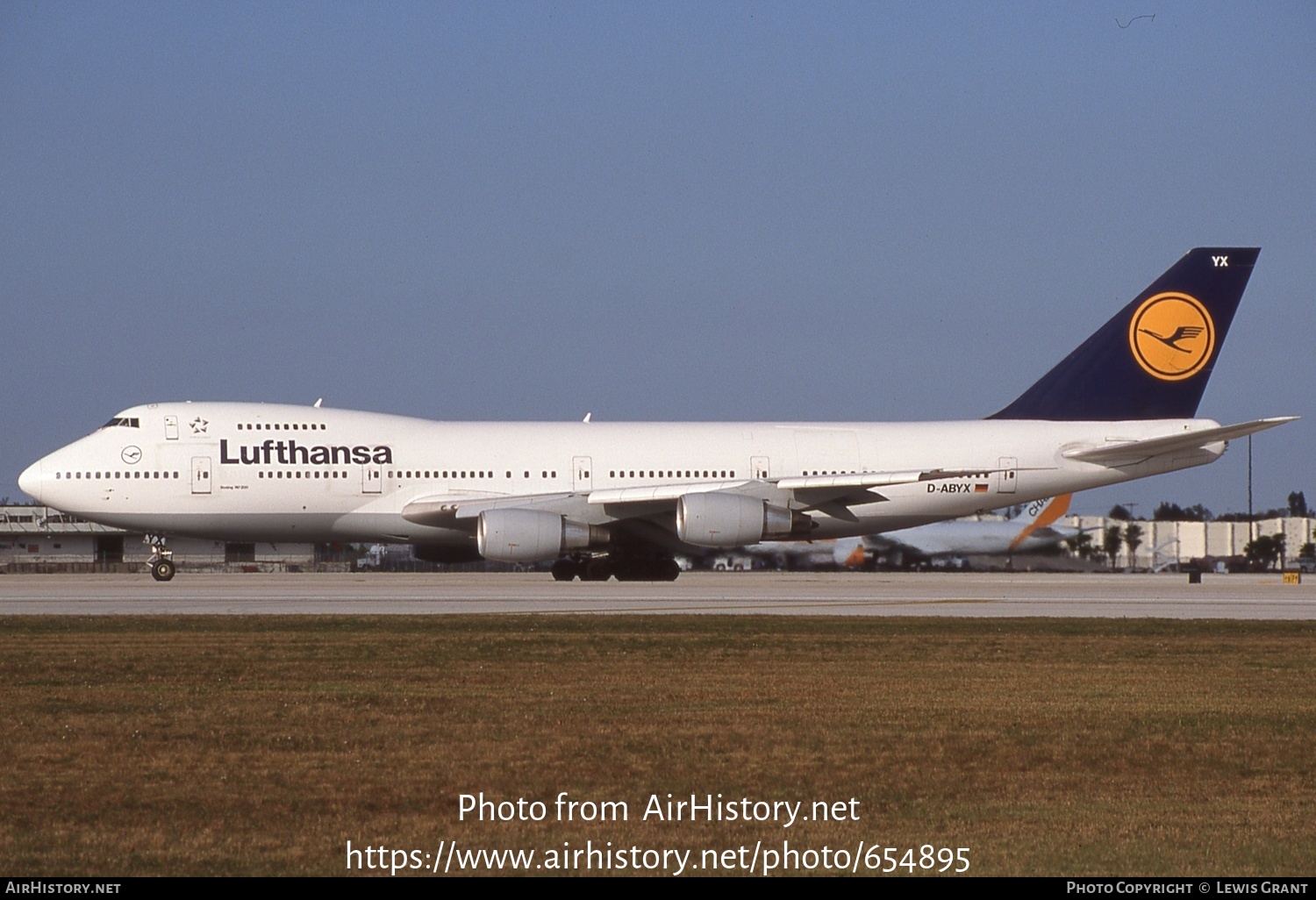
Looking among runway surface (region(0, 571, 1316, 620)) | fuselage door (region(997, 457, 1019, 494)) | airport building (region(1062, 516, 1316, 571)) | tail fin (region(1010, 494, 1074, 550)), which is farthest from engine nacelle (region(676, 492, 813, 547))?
airport building (region(1062, 516, 1316, 571))

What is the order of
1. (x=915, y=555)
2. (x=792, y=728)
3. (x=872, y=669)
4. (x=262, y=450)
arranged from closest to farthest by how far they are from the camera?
(x=792, y=728) < (x=872, y=669) < (x=262, y=450) < (x=915, y=555)

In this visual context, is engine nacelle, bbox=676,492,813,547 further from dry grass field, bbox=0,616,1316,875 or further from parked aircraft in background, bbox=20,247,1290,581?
dry grass field, bbox=0,616,1316,875

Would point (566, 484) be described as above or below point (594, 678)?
above

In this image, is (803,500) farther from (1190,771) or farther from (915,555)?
(1190,771)

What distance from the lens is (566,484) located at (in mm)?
36281

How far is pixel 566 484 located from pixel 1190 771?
2707 cm

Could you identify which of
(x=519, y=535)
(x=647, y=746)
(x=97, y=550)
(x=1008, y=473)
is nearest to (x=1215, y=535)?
(x=1008, y=473)

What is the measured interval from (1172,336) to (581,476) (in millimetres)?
15464

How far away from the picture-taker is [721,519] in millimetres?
33656

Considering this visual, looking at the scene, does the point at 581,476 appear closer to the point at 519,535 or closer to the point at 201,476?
the point at 519,535

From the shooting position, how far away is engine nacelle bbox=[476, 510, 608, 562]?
3281 centimetres

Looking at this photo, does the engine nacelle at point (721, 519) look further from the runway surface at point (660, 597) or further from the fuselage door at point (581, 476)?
the fuselage door at point (581, 476)

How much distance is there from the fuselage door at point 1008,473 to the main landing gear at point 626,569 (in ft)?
27.4

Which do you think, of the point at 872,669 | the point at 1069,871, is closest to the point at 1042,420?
the point at 872,669
